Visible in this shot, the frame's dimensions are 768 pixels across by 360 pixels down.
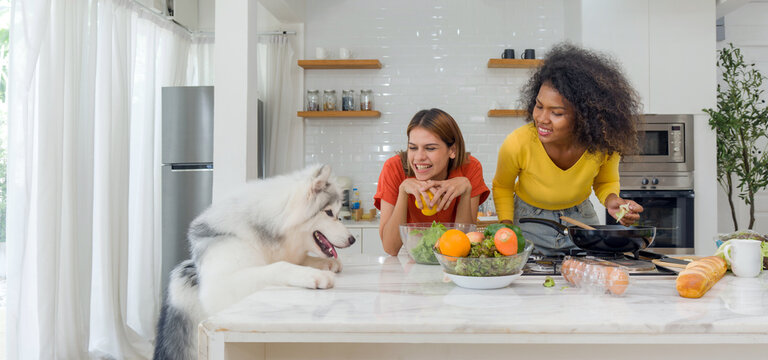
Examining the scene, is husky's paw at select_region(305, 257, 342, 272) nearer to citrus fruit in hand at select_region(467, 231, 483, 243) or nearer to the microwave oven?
citrus fruit in hand at select_region(467, 231, 483, 243)

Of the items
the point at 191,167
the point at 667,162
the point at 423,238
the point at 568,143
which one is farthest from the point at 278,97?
the point at 667,162

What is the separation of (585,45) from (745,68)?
5.49 ft

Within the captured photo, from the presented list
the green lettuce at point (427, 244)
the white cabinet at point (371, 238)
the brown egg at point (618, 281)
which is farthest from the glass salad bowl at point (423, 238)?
the white cabinet at point (371, 238)

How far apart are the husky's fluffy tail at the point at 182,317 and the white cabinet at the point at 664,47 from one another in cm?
365

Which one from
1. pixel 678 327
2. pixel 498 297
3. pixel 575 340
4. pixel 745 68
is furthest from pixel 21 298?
pixel 745 68

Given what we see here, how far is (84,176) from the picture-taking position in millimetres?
2979

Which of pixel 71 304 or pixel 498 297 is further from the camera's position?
pixel 71 304

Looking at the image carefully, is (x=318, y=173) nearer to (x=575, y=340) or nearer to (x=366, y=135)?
(x=575, y=340)

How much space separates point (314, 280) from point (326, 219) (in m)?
0.27

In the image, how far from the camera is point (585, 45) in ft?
12.9

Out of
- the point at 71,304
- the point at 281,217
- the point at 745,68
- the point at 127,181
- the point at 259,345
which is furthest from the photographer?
the point at 745,68

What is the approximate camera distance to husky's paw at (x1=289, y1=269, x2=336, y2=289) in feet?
3.79

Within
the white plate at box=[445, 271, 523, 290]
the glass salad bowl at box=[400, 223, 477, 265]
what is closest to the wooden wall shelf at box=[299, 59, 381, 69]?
the glass salad bowl at box=[400, 223, 477, 265]

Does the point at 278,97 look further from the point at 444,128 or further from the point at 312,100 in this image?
the point at 444,128
